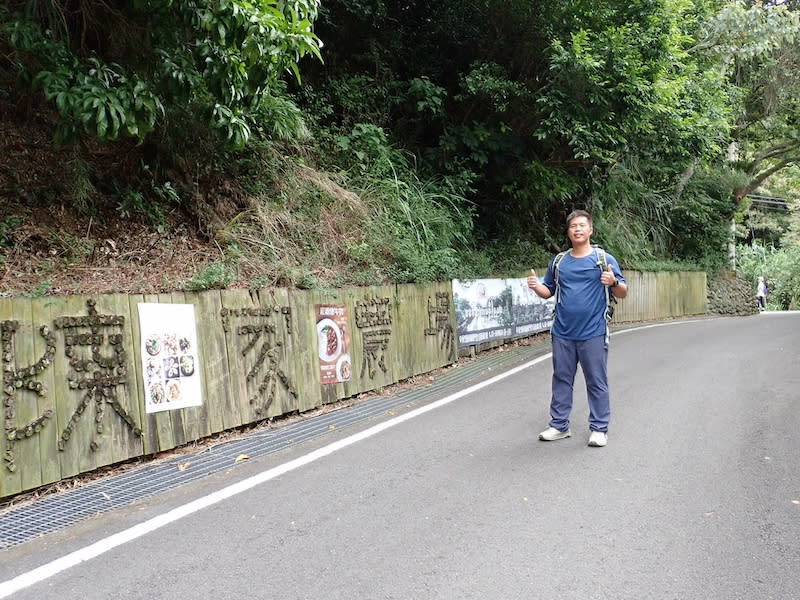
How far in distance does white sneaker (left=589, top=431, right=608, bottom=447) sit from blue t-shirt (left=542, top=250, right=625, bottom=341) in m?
0.82

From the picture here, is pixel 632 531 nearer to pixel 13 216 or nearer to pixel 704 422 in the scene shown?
pixel 704 422

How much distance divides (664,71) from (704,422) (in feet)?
28.9

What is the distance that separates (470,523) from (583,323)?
94.3 inches

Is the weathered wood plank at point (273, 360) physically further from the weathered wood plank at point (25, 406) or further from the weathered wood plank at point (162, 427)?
the weathered wood plank at point (25, 406)

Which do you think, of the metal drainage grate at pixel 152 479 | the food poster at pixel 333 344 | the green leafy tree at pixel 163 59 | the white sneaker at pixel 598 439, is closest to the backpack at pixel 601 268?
the white sneaker at pixel 598 439

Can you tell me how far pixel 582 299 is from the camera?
18.8 ft

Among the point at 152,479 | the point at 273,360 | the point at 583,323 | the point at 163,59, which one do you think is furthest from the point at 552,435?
the point at 163,59

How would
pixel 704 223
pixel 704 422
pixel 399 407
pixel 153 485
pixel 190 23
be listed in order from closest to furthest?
pixel 153 485 < pixel 190 23 < pixel 704 422 < pixel 399 407 < pixel 704 223

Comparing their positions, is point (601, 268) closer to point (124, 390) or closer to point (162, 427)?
point (162, 427)

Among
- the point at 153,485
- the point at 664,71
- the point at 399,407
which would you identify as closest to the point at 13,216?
the point at 153,485

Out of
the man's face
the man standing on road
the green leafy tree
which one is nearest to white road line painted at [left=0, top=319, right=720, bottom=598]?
the man standing on road

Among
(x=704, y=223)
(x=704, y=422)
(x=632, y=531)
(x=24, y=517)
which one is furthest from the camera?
(x=704, y=223)

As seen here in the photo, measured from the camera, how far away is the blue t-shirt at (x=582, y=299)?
5.71 m

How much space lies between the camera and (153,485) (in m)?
4.88
